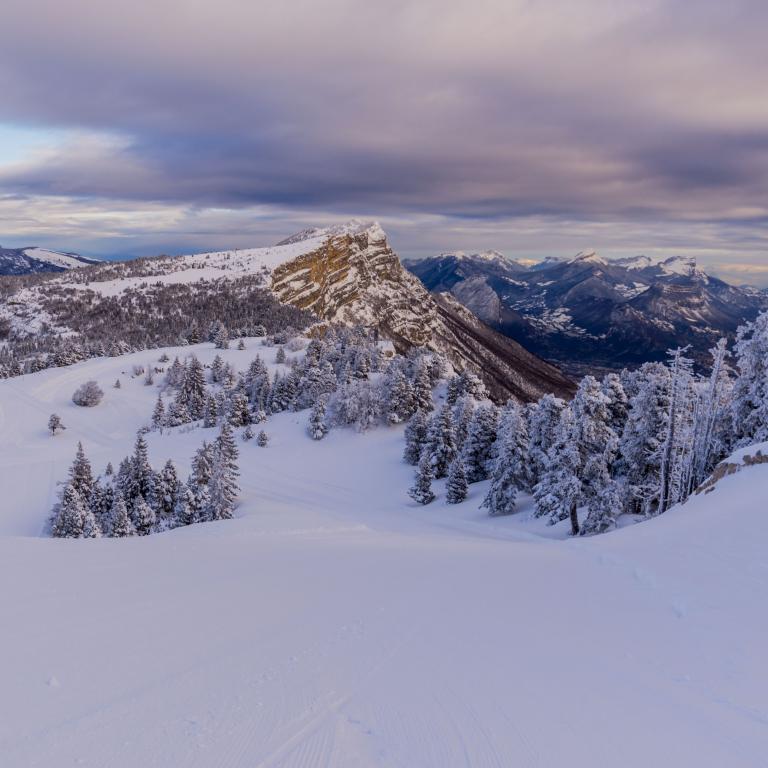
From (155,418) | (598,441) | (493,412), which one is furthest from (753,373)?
(155,418)

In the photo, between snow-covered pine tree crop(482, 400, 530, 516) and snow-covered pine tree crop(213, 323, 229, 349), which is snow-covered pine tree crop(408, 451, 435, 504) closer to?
snow-covered pine tree crop(482, 400, 530, 516)

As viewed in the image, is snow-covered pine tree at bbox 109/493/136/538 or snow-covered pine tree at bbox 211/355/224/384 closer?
snow-covered pine tree at bbox 109/493/136/538

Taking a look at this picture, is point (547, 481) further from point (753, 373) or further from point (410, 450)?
point (410, 450)

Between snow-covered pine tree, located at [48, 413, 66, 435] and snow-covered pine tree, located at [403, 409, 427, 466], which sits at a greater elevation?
snow-covered pine tree, located at [403, 409, 427, 466]

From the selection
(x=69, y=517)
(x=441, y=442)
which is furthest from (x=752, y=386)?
(x=69, y=517)

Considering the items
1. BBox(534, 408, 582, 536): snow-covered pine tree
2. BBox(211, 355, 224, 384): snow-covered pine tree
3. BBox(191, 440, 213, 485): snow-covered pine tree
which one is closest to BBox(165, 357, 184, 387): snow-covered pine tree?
BBox(211, 355, 224, 384): snow-covered pine tree

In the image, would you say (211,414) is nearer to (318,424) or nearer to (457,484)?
(318,424)
